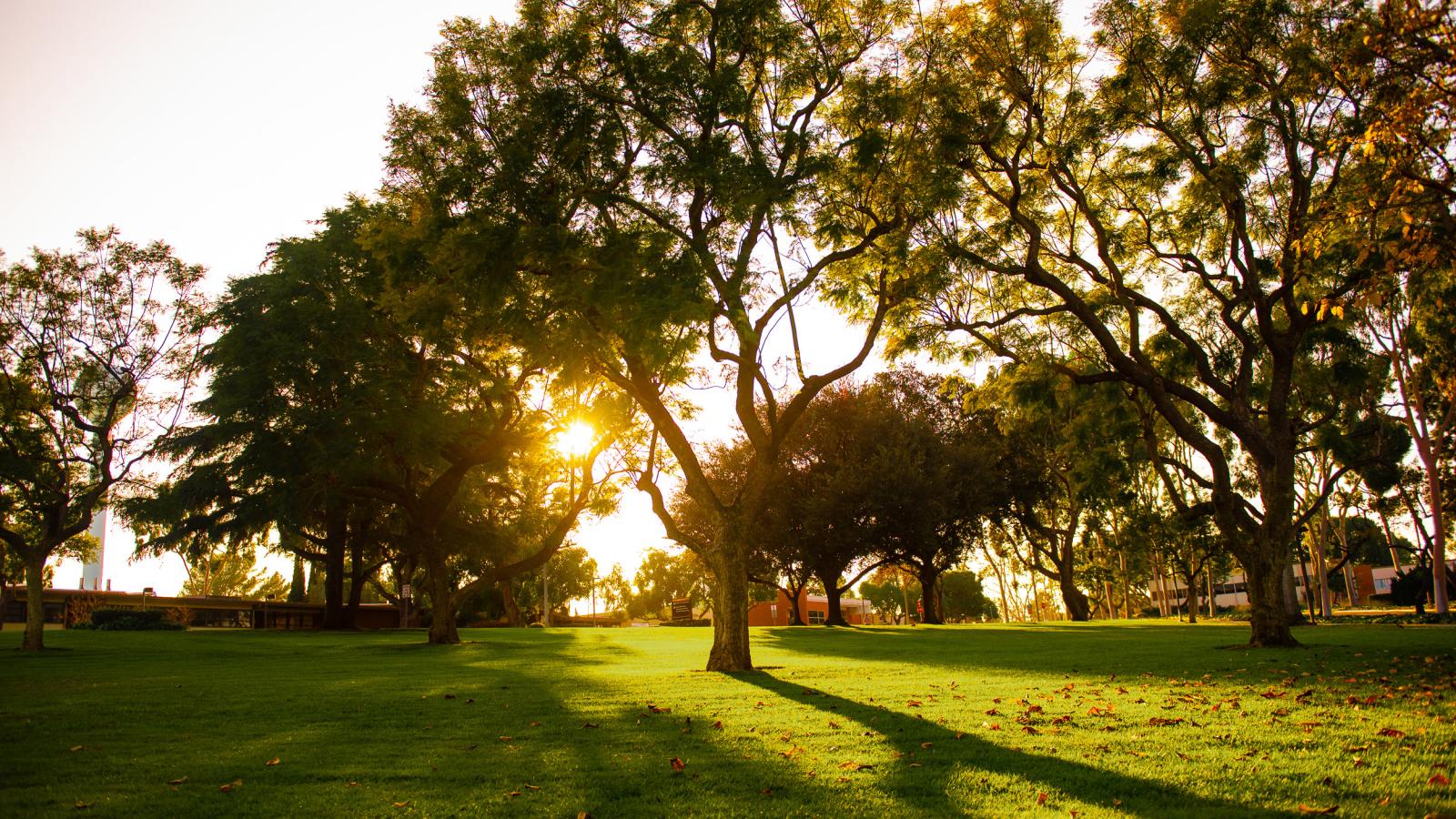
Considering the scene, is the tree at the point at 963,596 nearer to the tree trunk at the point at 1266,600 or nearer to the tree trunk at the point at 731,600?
the tree trunk at the point at 1266,600

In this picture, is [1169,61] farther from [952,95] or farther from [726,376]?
[726,376]

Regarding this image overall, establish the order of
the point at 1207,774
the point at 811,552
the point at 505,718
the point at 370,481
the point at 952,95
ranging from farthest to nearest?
the point at 811,552, the point at 370,481, the point at 952,95, the point at 505,718, the point at 1207,774

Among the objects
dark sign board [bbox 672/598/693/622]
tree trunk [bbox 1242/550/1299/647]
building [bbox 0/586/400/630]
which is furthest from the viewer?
dark sign board [bbox 672/598/693/622]

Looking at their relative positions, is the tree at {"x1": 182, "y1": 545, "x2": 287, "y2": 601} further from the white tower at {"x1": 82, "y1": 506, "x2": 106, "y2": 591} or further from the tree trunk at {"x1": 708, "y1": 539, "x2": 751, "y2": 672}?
the tree trunk at {"x1": 708, "y1": 539, "x2": 751, "y2": 672}

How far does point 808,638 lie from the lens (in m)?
30.6

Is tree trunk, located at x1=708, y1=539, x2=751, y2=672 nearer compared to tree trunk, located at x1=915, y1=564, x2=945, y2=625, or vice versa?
tree trunk, located at x1=708, y1=539, x2=751, y2=672

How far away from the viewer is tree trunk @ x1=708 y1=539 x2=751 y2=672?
623 inches

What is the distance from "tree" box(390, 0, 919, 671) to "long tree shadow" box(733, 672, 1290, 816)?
7999 mm

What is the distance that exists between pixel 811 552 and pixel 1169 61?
28074 millimetres

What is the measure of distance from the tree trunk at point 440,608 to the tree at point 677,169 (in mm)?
16525

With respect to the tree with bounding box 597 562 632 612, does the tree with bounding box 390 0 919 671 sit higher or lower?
higher

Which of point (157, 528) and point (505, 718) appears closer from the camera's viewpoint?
point (505, 718)

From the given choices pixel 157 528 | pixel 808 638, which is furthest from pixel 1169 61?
pixel 157 528

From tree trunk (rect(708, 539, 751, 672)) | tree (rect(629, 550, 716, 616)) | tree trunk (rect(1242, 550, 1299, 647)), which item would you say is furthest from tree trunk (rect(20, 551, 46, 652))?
tree (rect(629, 550, 716, 616))
